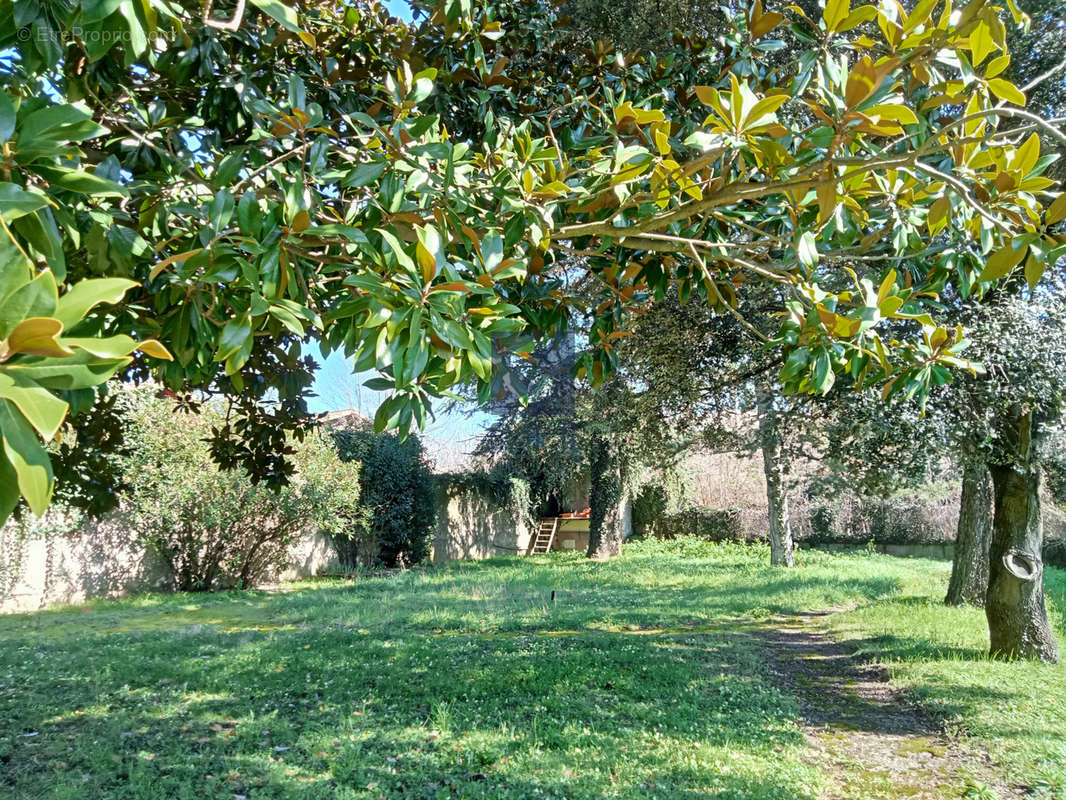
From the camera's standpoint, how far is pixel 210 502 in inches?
434

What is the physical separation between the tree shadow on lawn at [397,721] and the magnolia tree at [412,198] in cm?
225

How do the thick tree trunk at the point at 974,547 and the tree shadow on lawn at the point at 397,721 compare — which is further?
the thick tree trunk at the point at 974,547

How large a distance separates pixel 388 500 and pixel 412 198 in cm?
1379

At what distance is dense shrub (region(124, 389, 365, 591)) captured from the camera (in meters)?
10.4

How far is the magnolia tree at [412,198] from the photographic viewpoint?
1.30m

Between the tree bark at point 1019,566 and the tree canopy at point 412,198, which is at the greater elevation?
the tree canopy at point 412,198

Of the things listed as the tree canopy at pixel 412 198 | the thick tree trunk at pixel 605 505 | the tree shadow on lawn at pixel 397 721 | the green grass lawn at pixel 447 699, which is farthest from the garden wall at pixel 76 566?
the thick tree trunk at pixel 605 505

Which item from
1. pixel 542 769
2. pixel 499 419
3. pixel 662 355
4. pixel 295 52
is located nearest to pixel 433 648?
pixel 542 769

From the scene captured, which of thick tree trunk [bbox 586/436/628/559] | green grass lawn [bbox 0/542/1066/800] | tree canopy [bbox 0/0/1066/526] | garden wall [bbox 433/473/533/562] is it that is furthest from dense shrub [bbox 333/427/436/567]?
Result: tree canopy [bbox 0/0/1066/526]

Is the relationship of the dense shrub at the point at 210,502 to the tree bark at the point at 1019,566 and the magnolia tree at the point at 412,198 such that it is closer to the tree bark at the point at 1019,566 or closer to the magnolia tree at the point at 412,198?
the magnolia tree at the point at 412,198

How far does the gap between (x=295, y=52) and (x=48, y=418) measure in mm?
2928

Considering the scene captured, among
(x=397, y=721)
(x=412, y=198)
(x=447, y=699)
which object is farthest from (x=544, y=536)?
(x=412, y=198)

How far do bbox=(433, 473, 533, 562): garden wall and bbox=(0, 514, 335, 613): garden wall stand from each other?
22.8ft

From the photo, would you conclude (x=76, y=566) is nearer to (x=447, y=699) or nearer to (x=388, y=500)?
(x=388, y=500)
